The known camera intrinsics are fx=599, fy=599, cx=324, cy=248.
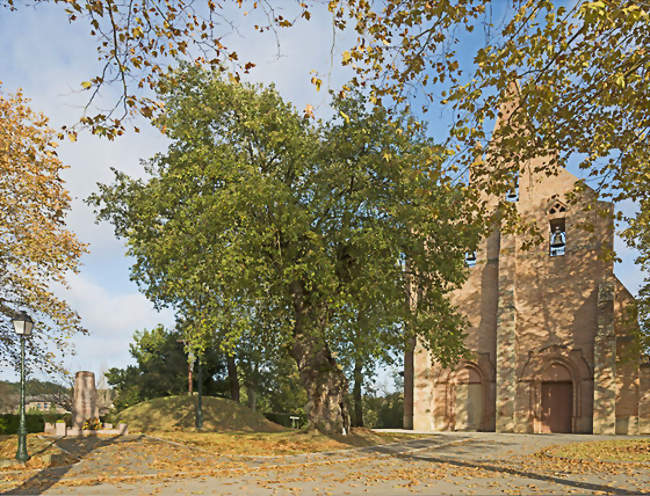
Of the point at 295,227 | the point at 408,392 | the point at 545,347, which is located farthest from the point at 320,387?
the point at 545,347

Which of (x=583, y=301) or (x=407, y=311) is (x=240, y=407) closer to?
(x=407, y=311)

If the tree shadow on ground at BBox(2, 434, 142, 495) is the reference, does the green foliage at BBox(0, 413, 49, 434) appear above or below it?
below

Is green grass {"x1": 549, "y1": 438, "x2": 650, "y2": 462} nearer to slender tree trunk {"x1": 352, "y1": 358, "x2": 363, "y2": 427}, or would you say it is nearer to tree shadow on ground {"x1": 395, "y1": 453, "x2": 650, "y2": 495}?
tree shadow on ground {"x1": 395, "y1": 453, "x2": 650, "y2": 495}

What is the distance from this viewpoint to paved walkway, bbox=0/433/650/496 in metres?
11.6

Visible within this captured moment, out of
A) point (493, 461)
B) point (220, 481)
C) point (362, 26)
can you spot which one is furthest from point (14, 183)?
point (493, 461)

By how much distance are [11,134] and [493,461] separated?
62.8 feet

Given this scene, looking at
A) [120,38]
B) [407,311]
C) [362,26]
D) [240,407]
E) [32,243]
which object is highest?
[362,26]

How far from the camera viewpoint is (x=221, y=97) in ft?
71.6

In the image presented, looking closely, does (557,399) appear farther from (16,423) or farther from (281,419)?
(16,423)

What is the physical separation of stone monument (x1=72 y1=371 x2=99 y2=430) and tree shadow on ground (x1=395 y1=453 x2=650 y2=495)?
12.6 m

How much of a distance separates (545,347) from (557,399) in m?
3.07

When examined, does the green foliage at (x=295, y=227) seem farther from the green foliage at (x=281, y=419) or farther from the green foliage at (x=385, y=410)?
the green foliage at (x=385, y=410)

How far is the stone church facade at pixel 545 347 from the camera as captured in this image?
110 feet

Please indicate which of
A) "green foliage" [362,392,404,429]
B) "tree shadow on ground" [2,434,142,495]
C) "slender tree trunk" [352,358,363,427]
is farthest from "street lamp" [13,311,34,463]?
"green foliage" [362,392,404,429]
